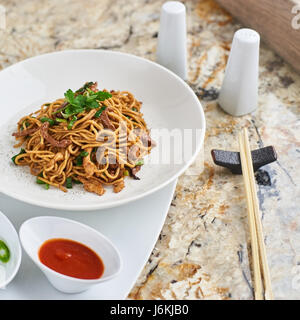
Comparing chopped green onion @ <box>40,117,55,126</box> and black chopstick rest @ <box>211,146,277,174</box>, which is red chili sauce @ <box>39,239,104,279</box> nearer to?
chopped green onion @ <box>40,117,55,126</box>

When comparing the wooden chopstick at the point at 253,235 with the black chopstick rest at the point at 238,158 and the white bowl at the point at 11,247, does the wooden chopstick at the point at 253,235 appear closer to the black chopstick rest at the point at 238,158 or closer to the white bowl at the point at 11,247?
the black chopstick rest at the point at 238,158

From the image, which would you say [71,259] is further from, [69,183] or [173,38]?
[173,38]

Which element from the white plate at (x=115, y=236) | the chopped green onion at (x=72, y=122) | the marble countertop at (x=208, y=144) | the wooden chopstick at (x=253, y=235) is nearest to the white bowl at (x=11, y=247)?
the white plate at (x=115, y=236)

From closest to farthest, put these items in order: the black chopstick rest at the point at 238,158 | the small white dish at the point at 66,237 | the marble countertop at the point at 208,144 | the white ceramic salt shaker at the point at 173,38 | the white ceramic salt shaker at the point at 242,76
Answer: the small white dish at the point at 66,237 < the marble countertop at the point at 208,144 < the black chopstick rest at the point at 238,158 < the white ceramic salt shaker at the point at 242,76 < the white ceramic salt shaker at the point at 173,38

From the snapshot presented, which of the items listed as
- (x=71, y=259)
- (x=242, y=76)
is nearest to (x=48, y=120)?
(x=71, y=259)

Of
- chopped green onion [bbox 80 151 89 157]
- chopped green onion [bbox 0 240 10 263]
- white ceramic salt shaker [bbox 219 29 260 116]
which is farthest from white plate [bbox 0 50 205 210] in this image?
white ceramic salt shaker [bbox 219 29 260 116]

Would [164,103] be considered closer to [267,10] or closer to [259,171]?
[259,171]
